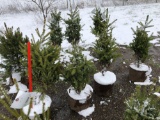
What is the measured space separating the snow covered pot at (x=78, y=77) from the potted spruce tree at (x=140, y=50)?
227 centimetres

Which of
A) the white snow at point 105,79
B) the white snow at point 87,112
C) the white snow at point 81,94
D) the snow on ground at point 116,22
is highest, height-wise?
the snow on ground at point 116,22

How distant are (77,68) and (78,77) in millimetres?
324

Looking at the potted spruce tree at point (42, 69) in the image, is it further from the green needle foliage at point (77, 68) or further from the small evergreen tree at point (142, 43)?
the small evergreen tree at point (142, 43)

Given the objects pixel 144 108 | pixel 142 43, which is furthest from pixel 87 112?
pixel 142 43

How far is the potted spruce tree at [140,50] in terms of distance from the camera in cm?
698

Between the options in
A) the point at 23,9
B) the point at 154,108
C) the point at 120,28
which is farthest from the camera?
the point at 23,9

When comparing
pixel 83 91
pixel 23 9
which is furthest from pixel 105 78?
pixel 23 9

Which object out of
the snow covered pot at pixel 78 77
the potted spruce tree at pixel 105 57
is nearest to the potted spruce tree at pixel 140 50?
the potted spruce tree at pixel 105 57

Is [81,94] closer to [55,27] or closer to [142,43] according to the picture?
[142,43]

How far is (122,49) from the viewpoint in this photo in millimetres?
10508

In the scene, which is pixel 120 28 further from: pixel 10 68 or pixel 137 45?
pixel 10 68

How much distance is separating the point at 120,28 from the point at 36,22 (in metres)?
8.28

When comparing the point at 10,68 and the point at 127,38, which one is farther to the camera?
the point at 127,38

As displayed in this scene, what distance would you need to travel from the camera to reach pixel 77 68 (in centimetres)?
553
